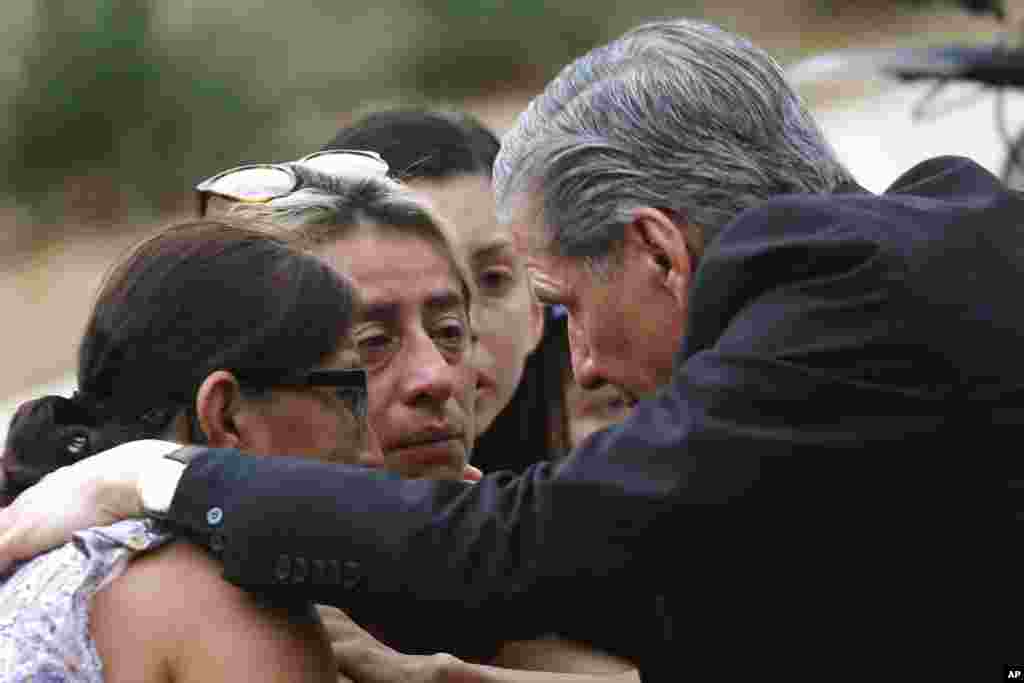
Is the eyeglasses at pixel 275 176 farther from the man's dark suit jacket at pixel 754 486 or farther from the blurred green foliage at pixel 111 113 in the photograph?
the blurred green foliage at pixel 111 113

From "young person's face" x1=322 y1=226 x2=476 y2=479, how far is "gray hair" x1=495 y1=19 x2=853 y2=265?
0.60 meters

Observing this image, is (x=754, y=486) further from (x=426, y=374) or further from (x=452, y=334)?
(x=452, y=334)

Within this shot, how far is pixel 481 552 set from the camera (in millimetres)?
2297

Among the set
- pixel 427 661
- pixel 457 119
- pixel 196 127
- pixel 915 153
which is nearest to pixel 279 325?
pixel 427 661

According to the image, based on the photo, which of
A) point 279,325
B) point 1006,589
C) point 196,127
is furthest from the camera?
point 196,127

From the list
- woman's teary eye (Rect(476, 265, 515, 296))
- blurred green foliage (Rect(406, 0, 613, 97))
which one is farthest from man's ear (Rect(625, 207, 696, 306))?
blurred green foliage (Rect(406, 0, 613, 97))

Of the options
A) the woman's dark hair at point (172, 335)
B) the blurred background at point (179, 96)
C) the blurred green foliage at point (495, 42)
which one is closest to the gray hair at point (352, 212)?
the woman's dark hair at point (172, 335)

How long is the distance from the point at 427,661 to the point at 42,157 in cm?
1182

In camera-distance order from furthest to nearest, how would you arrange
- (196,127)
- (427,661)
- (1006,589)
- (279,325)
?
(196,127) < (427,661) < (279,325) < (1006,589)

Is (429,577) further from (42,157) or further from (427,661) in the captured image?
(42,157)

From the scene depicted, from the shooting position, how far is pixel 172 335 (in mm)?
2473

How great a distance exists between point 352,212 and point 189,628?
1.07 meters

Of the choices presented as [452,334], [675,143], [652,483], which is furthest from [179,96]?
[652,483]

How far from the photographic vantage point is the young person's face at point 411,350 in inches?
123
